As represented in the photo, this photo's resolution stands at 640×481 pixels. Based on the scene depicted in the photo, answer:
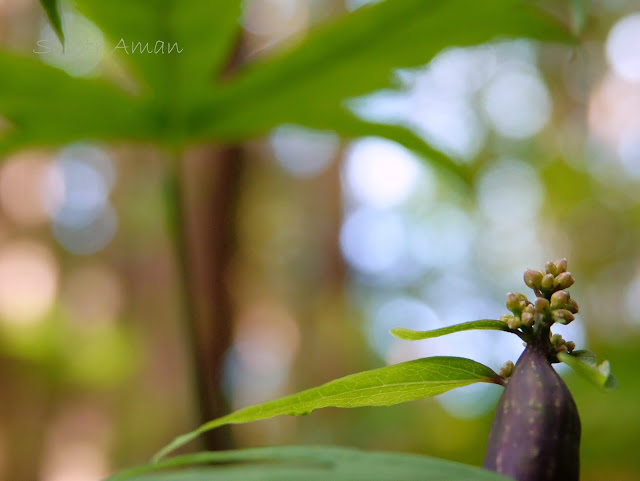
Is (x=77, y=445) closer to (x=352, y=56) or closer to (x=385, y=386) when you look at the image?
(x=352, y=56)

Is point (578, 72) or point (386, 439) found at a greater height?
→ point (578, 72)

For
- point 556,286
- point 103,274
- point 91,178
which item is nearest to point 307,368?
point 103,274

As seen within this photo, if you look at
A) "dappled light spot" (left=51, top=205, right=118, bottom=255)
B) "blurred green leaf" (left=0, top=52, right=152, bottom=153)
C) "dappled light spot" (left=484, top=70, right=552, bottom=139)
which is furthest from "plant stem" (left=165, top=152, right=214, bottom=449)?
"dappled light spot" (left=51, top=205, right=118, bottom=255)

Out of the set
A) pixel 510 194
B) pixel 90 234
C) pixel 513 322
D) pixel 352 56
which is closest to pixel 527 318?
pixel 513 322

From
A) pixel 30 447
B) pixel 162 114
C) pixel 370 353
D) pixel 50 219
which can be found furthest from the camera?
pixel 50 219

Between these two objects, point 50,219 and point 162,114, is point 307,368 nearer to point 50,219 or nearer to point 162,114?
point 50,219

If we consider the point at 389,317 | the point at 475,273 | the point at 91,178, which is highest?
the point at 91,178

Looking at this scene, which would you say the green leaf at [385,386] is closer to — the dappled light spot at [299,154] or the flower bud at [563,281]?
the flower bud at [563,281]
